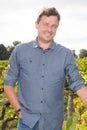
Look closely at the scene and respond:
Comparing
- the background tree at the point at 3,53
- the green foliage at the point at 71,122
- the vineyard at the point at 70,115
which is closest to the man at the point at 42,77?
Result: the vineyard at the point at 70,115

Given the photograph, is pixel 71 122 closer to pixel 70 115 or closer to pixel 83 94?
pixel 83 94

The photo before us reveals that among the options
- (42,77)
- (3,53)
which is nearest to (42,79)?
(42,77)

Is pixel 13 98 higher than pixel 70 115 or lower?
higher

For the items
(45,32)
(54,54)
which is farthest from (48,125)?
(45,32)

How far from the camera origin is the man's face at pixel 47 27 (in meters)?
3.31

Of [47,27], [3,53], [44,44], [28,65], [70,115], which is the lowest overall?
[3,53]

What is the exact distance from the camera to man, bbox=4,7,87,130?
11.1 feet

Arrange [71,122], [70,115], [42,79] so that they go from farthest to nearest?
[70,115] → [42,79] → [71,122]

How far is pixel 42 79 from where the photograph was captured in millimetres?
3420

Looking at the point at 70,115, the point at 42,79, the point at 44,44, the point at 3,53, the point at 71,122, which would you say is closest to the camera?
the point at 71,122

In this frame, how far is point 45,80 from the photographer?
3416 mm

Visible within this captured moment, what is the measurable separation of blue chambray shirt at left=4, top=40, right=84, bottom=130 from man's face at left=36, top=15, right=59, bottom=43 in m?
0.19

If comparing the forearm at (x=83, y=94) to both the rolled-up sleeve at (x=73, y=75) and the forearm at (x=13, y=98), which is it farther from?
the forearm at (x=13, y=98)

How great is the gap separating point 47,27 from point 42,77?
1.51ft
